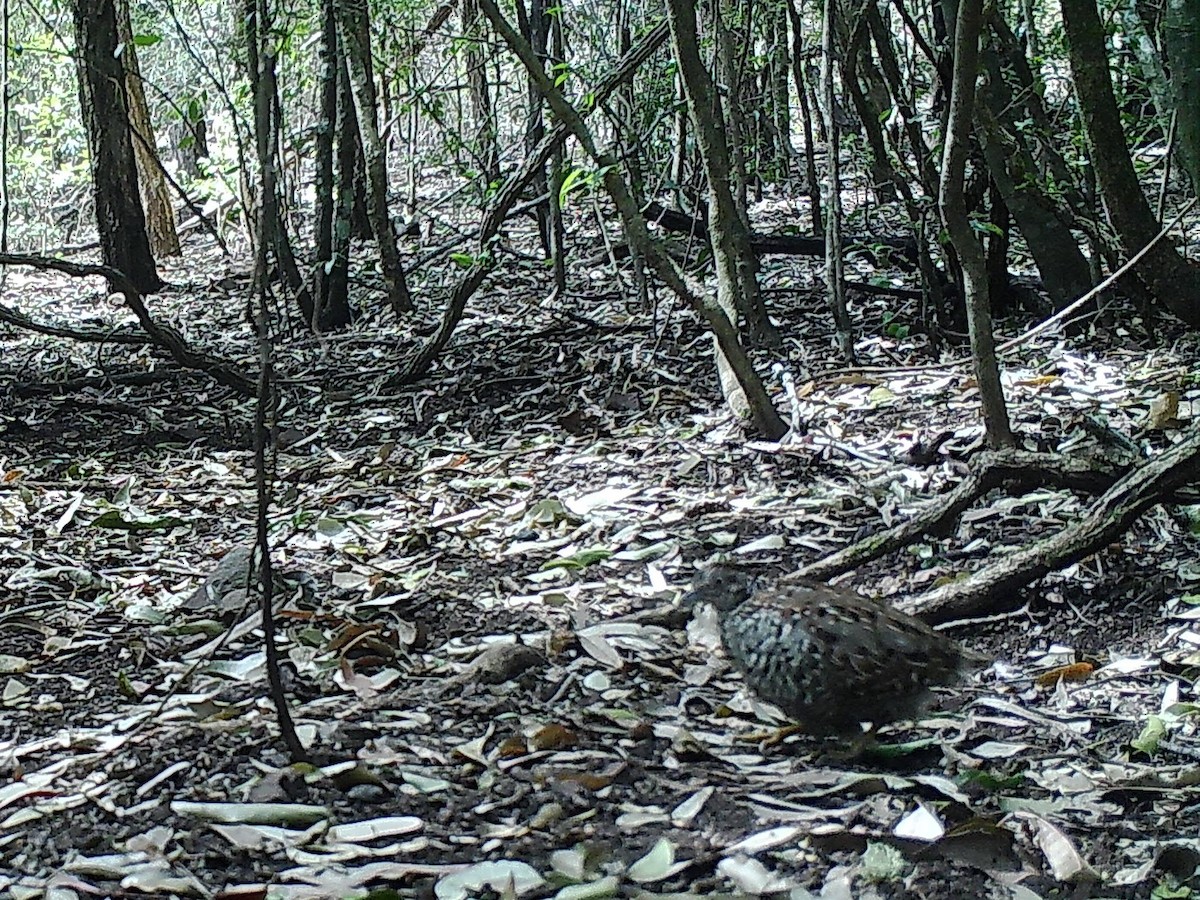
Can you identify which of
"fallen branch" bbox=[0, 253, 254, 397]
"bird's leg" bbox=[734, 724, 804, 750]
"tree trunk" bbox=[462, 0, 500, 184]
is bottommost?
"bird's leg" bbox=[734, 724, 804, 750]

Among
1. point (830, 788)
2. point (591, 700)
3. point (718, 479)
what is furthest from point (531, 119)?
point (830, 788)

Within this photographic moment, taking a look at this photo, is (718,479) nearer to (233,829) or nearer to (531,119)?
(233,829)

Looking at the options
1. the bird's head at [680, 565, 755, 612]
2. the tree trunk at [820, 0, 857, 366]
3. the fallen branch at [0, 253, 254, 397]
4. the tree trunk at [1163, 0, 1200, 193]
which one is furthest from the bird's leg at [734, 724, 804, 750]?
the fallen branch at [0, 253, 254, 397]

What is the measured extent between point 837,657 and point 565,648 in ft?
2.66

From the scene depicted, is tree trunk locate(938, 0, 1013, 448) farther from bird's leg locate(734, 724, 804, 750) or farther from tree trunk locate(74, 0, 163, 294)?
tree trunk locate(74, 0, 163, 294)

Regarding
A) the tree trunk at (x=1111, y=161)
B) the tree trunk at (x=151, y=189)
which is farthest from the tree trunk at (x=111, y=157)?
the tree trunk at (x=1111, y=161)

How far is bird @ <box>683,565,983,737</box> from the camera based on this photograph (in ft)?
8.95

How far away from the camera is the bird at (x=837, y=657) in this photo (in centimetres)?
273

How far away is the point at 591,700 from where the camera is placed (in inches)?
118

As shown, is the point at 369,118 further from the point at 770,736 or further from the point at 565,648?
the point at 770,736

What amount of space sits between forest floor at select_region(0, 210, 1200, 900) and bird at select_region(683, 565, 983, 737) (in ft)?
0.22

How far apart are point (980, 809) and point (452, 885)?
99 centimetres

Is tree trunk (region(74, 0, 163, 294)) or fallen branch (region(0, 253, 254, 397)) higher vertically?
tree trunk (region(74, 0, 163, 294))

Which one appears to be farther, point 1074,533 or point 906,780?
point 1074,533
